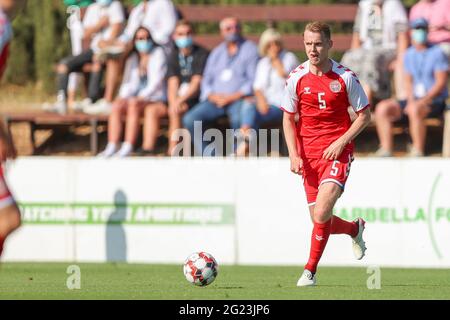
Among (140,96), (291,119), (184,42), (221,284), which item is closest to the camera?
(291,119)

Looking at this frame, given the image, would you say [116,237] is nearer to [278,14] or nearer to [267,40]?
[267,40]

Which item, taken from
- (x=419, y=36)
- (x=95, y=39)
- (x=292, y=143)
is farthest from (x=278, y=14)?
(x=292, y=143)

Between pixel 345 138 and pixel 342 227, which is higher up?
pixel 345 138

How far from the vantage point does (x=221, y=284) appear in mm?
10672

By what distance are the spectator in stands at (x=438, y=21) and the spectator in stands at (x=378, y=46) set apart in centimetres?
37

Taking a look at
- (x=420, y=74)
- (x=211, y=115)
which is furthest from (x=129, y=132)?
(x=420, y=74)

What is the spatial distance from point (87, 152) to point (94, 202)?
15.7ft

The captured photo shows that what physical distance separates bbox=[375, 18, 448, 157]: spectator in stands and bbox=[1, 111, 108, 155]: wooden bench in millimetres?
4821

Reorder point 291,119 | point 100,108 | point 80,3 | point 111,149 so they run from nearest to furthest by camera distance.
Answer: point 291,119, point 111,149, point 100,108, point 80,3

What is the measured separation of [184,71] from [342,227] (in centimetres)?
819

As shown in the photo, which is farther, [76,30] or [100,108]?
[76,30]

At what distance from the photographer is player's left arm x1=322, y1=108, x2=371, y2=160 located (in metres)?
9.95

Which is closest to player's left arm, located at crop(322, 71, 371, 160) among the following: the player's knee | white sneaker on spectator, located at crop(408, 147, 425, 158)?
the player's knee

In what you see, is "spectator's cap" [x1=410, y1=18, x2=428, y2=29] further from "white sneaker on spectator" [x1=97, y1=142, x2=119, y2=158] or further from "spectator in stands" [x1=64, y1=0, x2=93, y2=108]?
"spectator in stands" [x1=64, y1=0, x2=93, y2=108]
